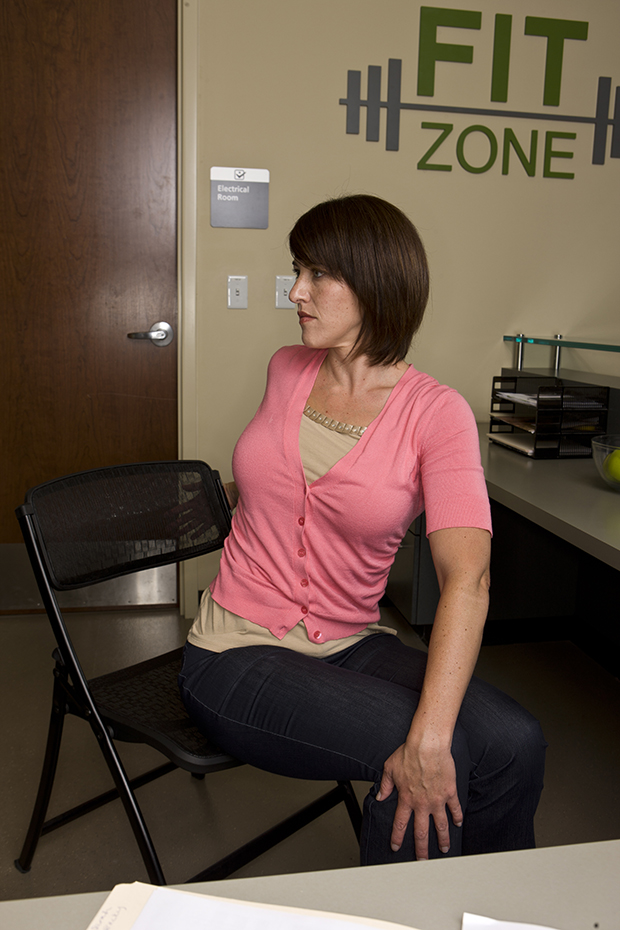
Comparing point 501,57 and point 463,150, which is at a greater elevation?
point 501,57

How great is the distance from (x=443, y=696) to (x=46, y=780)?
890 millimetres

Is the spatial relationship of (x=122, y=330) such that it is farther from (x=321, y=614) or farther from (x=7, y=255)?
(x=321, y=614)

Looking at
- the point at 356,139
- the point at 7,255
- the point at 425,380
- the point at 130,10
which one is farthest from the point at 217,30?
the point at 425,380

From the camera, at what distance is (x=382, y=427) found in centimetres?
133

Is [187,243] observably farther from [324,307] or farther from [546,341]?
[324,307]

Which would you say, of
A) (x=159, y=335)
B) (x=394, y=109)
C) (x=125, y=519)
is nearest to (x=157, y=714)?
(x=125, y=519)

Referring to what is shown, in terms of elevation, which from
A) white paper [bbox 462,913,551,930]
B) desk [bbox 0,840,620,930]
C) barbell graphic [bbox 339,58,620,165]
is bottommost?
desk [bbox 0,840,620,930]

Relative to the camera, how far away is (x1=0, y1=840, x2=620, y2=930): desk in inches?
22.8

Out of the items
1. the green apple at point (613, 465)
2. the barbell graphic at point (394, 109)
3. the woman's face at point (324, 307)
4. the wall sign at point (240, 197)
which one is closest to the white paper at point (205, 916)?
the woman's face at point (324, 307)

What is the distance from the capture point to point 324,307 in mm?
1394

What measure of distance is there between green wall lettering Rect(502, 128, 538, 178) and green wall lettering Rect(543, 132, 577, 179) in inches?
1.7

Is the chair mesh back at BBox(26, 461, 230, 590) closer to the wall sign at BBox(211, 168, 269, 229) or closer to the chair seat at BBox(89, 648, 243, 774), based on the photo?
the chair seat at BBox(89, 648, 243, 774)

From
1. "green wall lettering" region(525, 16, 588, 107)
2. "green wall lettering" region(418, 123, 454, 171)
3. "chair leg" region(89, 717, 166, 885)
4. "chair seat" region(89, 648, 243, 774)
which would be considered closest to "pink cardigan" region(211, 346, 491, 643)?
"chair seat" region(89, 648, 243, 774)

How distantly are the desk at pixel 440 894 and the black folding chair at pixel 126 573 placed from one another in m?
0.61
